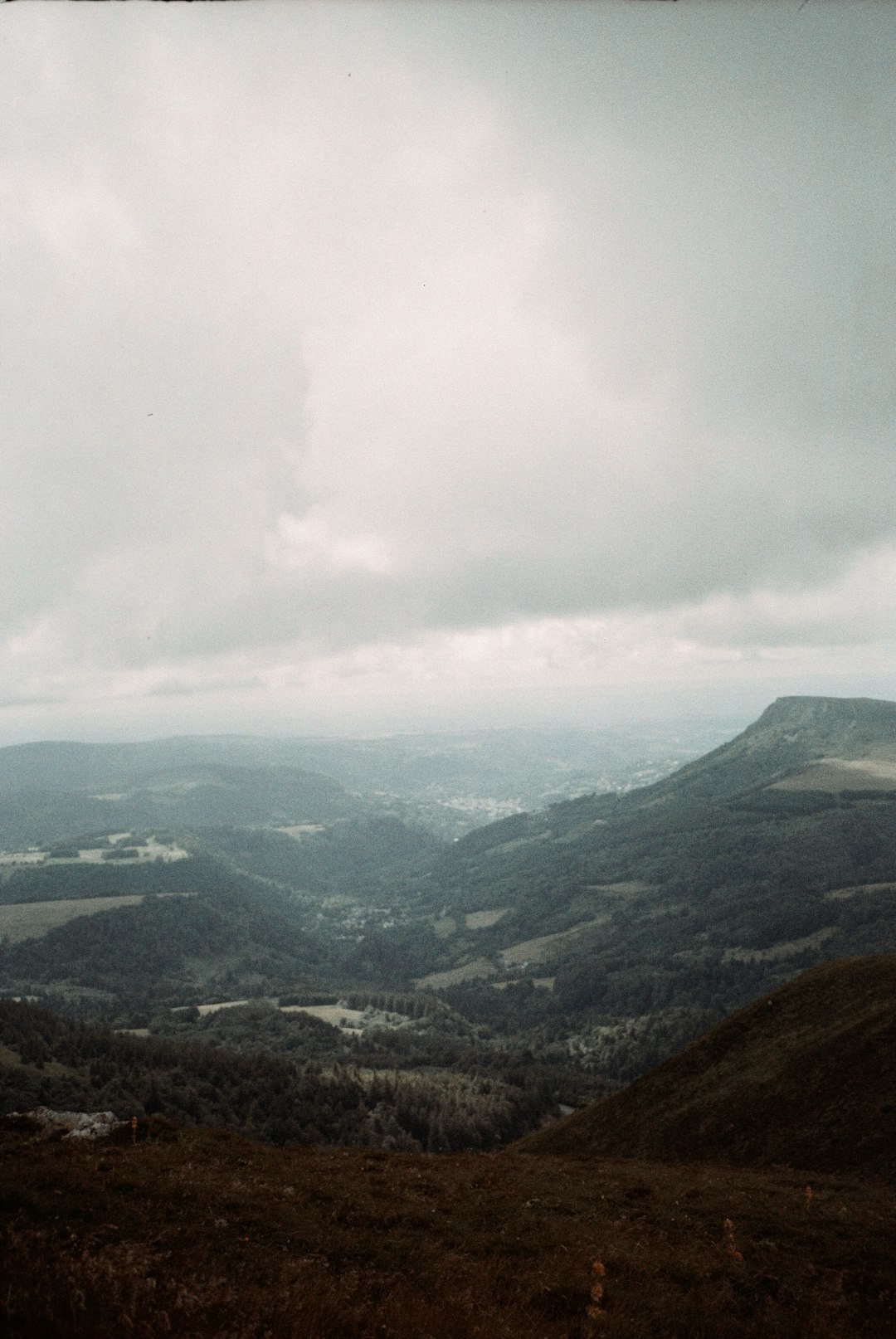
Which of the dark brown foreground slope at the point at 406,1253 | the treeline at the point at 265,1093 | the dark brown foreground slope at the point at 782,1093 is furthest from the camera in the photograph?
the treeline at the point at 265,1093

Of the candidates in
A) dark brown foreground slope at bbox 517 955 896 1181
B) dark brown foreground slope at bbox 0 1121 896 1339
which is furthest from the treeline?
dark brown foreground slope at bbox 0 1121 896 1339

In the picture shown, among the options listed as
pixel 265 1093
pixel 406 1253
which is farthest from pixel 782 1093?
pixel 265 1093

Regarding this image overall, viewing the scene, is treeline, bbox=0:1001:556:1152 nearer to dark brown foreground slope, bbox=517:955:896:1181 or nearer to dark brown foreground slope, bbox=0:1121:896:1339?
dark brown foreground slope, bbox=517:955:896:1181

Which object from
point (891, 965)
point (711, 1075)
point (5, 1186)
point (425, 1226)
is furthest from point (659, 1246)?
point (891, 965)

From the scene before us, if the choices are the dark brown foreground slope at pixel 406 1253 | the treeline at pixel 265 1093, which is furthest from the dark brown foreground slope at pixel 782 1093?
the treeline at pixel 265 1093

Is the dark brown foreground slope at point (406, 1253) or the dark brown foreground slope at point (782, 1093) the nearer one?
the dark brown foreground slope at point (406, 1253)

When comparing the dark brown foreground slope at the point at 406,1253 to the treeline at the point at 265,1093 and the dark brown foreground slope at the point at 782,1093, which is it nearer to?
the dark brown foreground slope at the point at 782,1093
